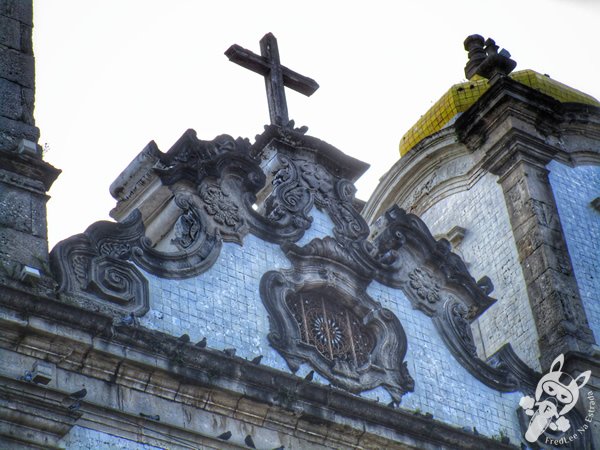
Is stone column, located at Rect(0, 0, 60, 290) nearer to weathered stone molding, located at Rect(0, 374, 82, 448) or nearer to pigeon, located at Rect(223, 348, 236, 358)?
weathered stone molding, located at Rect(0, 374, 82, 448)

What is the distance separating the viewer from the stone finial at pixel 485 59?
20609 mm

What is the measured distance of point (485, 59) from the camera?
20906 mm

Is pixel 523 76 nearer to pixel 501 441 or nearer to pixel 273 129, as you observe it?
pixel 273 129

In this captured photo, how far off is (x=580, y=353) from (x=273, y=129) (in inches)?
163

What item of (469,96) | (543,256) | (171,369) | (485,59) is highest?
(469,96)

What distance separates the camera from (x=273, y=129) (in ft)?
57.1

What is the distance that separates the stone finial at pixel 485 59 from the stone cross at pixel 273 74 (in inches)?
125

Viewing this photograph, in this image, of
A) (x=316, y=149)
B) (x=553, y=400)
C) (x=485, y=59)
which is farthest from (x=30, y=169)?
(x=485, y=59)

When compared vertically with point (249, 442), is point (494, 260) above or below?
above

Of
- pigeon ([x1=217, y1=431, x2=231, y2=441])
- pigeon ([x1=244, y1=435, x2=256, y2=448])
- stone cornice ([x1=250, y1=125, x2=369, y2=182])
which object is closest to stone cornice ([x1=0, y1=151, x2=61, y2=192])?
pigeon ([x1=217, y1=431, x2=231, y2=441])

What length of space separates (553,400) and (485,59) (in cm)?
540

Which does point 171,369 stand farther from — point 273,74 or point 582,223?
point 582,223

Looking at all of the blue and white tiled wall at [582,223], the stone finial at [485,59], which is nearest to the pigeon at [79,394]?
the blue and white tiled wall at [582,223]

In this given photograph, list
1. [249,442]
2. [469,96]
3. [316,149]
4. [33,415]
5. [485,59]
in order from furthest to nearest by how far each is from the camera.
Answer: [469,96]
[485,59]
[316,149]
[249,442]
[33,415]
